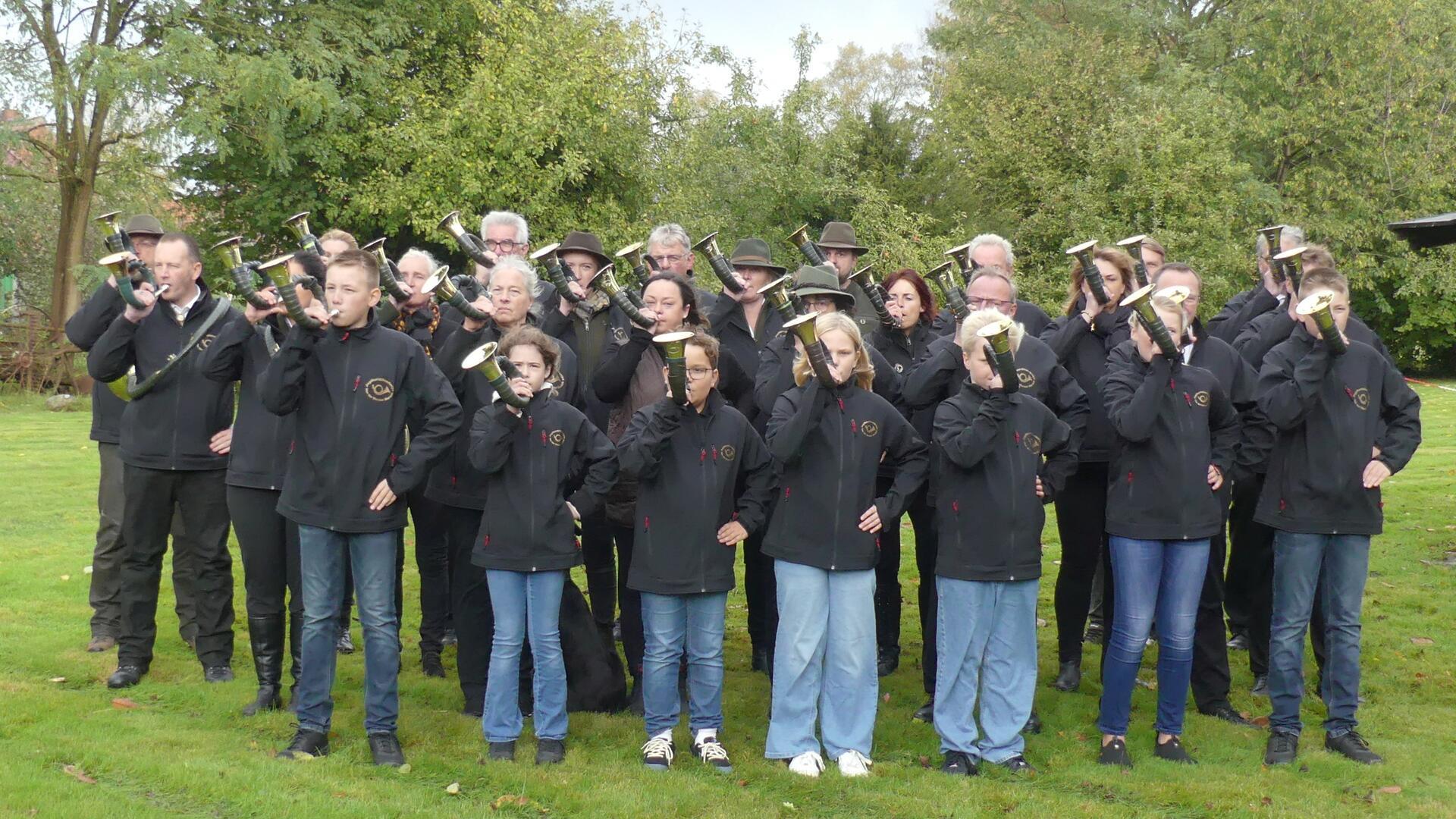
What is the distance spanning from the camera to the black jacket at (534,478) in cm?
580

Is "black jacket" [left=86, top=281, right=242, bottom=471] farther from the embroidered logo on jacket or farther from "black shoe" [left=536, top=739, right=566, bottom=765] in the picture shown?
"black shoe" [left=536, top=739, right=566, bottom=765]

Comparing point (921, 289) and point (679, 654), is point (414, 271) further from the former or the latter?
point (921, 289)

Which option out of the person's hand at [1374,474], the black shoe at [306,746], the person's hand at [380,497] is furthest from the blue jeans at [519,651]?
the person's hand at [1374,474]

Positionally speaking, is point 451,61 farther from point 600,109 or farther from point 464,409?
point 464,409

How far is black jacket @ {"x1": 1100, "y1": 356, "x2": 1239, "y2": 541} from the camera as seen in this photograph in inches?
235

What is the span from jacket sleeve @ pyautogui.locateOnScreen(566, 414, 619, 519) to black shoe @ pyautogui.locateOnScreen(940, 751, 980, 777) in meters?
2.08

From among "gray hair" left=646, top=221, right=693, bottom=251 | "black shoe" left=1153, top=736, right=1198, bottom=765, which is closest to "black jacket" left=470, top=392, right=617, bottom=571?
"gray hair" left=646, top=221, right=693, bottom=251

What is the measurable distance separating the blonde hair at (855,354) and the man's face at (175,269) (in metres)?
3.37

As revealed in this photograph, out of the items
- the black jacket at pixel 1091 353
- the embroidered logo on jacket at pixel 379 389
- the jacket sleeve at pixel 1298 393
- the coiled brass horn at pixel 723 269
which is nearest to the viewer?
the embroidered logo on jacket at pixel 379 389

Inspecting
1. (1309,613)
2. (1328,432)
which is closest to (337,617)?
(1309,613)

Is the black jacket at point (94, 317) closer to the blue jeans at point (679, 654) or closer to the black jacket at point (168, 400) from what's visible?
the black jacket at point (168, 400)

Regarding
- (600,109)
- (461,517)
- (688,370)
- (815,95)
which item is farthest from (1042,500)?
(815,95)

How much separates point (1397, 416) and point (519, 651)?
4622 mm

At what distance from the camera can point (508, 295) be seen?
259 inches
